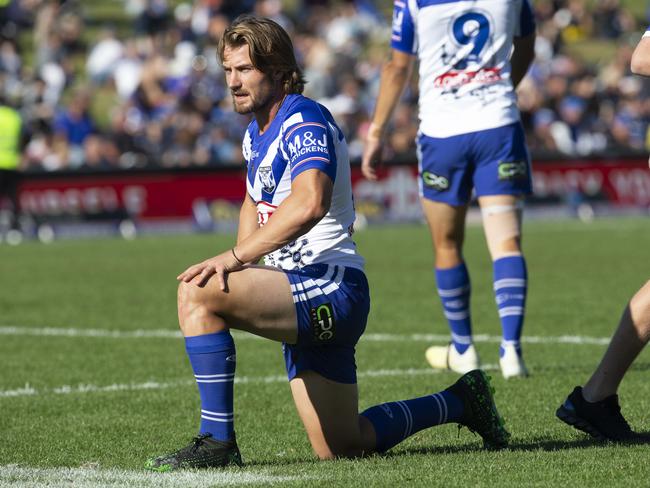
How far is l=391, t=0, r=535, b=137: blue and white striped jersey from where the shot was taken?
7664 millimetres

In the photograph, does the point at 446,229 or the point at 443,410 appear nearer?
the point at 443,410

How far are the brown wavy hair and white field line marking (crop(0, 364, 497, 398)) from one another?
107 inches

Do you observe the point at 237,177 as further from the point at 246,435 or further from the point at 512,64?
the point at 246,435

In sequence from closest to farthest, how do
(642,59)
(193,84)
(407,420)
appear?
(642,59) < (407,420) < (193,84)

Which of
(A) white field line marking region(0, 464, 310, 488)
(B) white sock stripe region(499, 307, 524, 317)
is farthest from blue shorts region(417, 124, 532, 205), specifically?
(A) white field line marking region(0, 464, 310, 488)

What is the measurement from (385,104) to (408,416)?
2.95 meters

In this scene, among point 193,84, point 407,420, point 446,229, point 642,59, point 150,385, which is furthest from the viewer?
point 193,84

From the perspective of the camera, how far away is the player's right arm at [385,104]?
7.89 meters

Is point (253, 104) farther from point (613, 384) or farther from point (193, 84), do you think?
point (193, 84)

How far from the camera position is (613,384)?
5.42m

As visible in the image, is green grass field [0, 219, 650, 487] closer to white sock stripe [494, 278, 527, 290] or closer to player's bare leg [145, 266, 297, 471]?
player's bare leg [145, 266, 297, 471]

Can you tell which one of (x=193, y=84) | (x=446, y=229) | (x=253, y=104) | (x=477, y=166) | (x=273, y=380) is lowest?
(x=193, y=84)

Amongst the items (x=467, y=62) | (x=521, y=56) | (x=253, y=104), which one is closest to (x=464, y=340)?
(x=467, y=62)

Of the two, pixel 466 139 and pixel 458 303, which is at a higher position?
pixel 466 139
